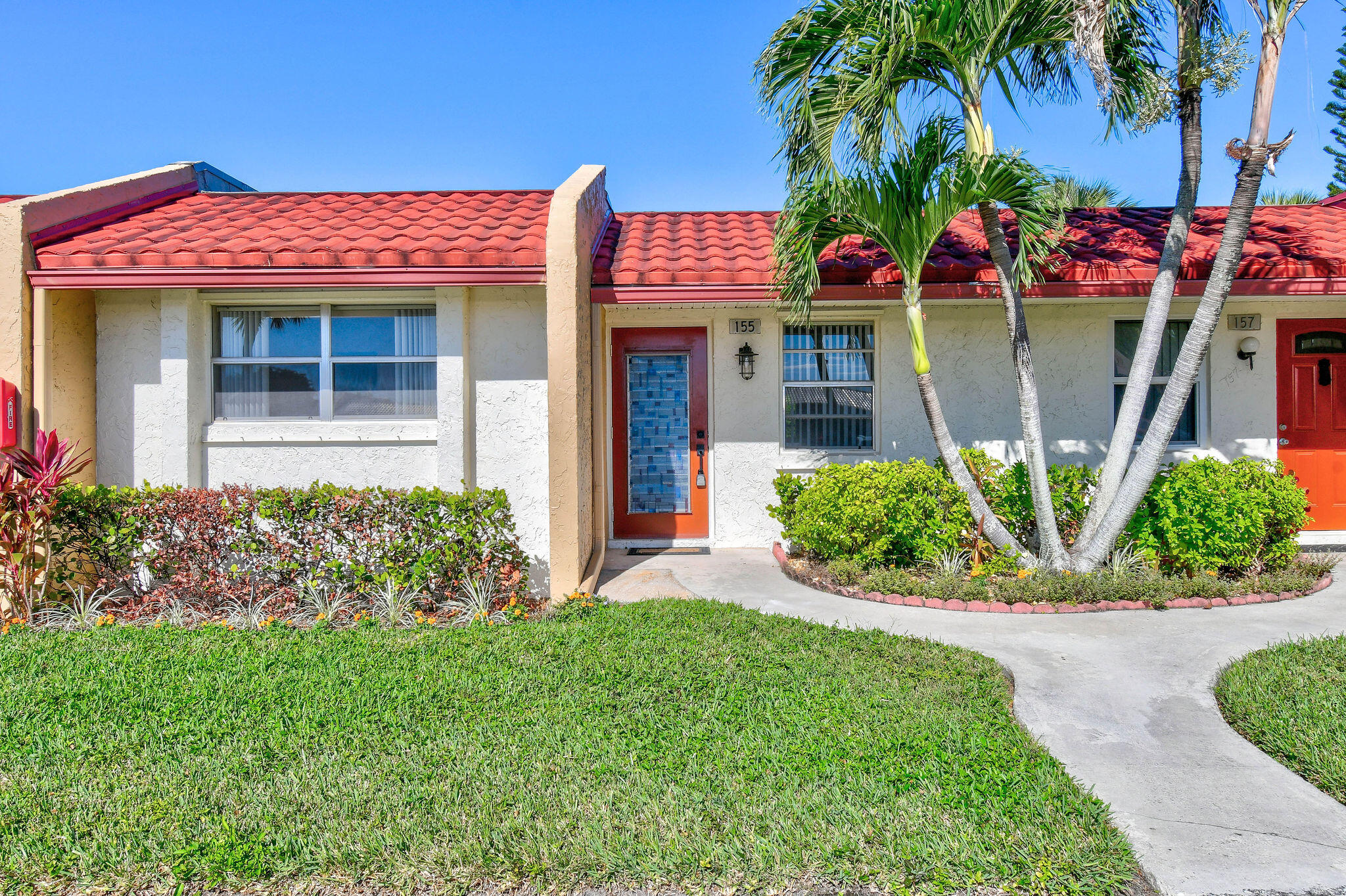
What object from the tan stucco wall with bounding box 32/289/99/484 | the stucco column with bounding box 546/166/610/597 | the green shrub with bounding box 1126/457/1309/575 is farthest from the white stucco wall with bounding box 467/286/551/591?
the green shrub with bounding box 1126/457/1309/575

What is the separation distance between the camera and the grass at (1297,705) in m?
3.26

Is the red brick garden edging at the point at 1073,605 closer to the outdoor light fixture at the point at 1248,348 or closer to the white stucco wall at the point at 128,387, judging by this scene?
the outdoor light fixture at the point at 1248,348

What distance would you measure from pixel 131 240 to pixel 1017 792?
8349mm

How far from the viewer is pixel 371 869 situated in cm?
258

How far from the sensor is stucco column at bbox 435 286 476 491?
6746mm

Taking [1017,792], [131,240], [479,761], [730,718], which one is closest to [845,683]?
[730,718]

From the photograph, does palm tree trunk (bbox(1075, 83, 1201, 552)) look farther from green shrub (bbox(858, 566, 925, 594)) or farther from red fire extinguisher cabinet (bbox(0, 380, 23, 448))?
red fire extinguisher cabinet (bbox(0, 380, 23, 448))

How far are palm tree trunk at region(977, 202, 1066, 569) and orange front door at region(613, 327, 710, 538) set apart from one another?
3.42 metres

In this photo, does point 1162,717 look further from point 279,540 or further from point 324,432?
point 324,432

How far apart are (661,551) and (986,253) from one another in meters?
→ 4.81

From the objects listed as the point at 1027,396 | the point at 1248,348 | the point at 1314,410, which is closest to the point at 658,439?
the point at 1027,396

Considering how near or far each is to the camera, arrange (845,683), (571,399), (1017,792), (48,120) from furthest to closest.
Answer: (48,120) < (571,399) < (845,683) < (1017,792)

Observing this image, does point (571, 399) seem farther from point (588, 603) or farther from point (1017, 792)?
point (1017, 792)

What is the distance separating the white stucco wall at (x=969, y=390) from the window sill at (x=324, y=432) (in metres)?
2.67
